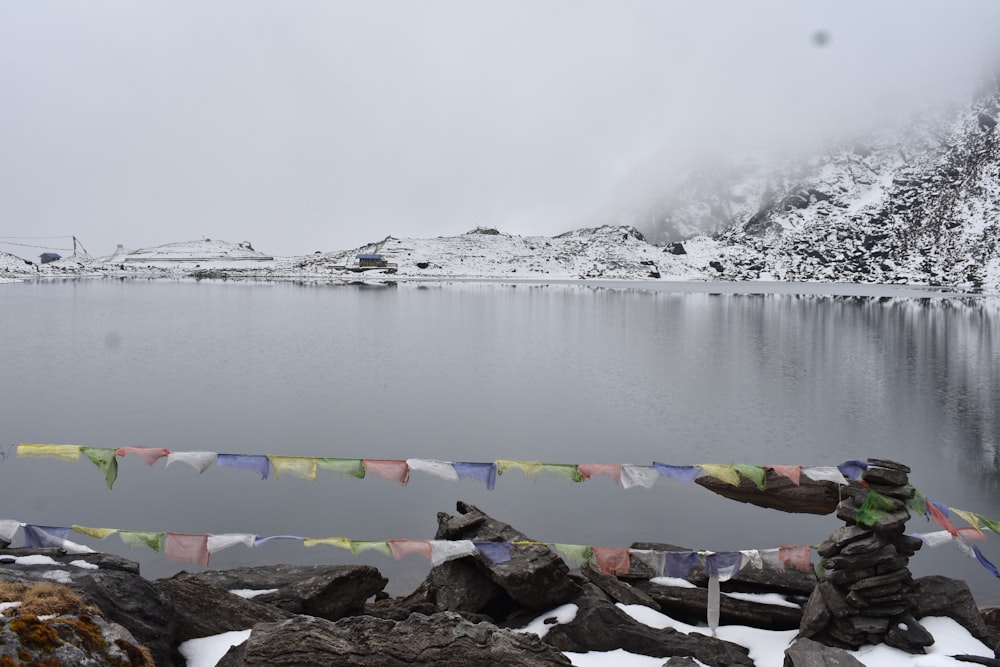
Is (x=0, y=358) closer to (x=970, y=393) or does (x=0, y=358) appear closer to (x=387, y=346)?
(x=387, y=346)

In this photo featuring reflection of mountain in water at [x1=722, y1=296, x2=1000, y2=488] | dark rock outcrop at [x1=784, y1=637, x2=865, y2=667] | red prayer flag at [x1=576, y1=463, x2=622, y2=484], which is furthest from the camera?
reflection of mountain in water at [x1=722, y1=296, x2=1000, y2=488]

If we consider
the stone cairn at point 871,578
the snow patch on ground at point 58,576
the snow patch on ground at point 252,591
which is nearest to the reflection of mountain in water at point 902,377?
the stone cairn at point 871,578

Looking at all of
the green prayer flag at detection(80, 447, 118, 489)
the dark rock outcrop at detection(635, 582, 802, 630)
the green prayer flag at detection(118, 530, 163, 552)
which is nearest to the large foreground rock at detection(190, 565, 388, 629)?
the green prayer flag at detection(118, 530, 163, 552)

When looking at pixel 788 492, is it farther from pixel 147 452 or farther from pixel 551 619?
pixel 147 452

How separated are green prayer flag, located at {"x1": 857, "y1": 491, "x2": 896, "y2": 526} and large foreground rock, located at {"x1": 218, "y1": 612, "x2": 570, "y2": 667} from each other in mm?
5308

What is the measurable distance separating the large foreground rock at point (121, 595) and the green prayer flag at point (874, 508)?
9.66 metres

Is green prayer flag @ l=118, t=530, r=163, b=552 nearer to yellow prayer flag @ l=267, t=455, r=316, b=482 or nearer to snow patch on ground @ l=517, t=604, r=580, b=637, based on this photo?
yellow prayer flag @ l=267, t=455, r=316, b=482

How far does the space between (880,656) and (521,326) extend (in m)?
64.4

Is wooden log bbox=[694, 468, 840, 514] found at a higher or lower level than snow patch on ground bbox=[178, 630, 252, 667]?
higher

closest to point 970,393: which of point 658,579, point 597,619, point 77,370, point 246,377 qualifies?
point 658,579

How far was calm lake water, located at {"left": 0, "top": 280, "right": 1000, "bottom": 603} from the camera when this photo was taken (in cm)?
1852

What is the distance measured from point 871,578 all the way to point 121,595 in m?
9.95

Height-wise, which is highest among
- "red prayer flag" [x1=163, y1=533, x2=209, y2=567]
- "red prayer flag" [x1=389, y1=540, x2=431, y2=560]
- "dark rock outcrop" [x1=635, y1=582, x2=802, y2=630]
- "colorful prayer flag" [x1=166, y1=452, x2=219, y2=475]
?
"colorful prayer flag" [x1=166, y1=452, x2=219, y2=475]

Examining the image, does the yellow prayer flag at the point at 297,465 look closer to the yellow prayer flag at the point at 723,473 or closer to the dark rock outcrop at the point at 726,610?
the dark rock outcrop at the point at 726,610
